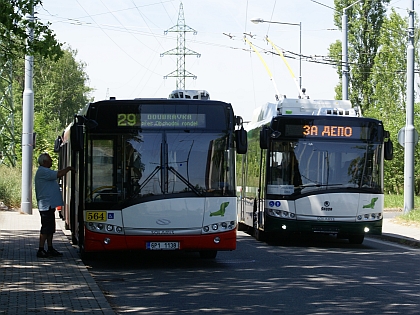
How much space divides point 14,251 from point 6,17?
4.47 metres

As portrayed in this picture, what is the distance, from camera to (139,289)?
1173 centimetres

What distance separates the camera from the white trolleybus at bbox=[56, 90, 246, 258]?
46.4 feet

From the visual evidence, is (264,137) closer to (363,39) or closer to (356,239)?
(356,239)

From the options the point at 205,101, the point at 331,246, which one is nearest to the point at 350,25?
the point at 331,246

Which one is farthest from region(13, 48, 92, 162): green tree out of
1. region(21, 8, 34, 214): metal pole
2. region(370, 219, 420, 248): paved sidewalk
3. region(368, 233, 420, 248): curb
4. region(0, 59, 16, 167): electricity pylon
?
region(368, 233, 420, 248): curb

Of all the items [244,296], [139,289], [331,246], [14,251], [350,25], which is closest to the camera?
[244,296]

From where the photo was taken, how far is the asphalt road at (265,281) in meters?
10.1

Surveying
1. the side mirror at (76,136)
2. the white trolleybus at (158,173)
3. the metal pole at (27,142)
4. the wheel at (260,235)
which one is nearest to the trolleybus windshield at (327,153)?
the wheel at (260,235)

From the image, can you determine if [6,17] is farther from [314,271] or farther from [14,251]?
[314,271]

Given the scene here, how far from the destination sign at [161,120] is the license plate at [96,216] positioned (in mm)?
1427

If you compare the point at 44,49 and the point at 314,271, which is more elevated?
the point at 44,49

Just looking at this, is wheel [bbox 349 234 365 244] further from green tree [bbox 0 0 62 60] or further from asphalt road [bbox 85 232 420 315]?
green tree [bbox 0 0 62 60]

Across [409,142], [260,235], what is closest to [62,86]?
[409,142]

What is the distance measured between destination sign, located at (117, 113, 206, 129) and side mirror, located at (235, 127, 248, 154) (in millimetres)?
569
